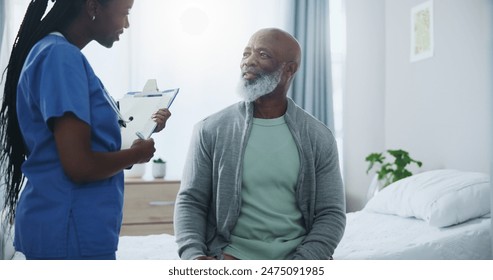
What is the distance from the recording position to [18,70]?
2.71ft

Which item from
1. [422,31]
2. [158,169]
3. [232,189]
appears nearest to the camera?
[232,189]

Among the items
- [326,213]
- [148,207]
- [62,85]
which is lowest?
[148,207]

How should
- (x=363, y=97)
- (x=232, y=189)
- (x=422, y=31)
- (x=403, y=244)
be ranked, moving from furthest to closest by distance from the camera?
1. (x=363, y=97)
2. (x=422, y=31)
3. (x=403, y=244)
4. (x=232, y=189)

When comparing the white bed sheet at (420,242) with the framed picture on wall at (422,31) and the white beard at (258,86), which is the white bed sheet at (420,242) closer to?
the white beard at (258,86)

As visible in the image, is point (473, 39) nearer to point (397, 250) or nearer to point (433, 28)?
point (433, 28)

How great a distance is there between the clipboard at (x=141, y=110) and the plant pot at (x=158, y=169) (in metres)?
1.65

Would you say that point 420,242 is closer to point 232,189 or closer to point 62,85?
point 232,189

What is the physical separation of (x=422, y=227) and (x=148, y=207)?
1.33 m

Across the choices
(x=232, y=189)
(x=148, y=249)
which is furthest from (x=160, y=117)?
(x=148, y=249)

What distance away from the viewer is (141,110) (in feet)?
3.08

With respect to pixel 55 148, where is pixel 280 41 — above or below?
above

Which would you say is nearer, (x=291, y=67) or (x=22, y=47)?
(x=22, y=47)

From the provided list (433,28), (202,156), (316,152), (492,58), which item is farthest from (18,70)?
(433,28)

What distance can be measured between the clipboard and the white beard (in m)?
0.33
